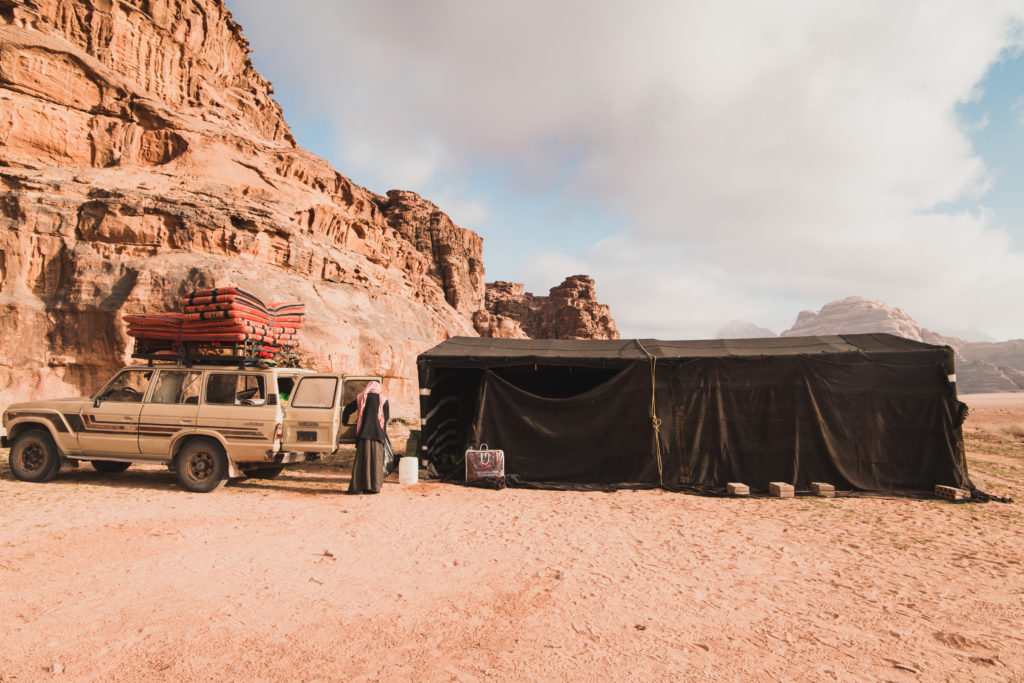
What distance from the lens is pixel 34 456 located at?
7953mm

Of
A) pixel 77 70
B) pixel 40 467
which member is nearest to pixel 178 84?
pixel 77 70

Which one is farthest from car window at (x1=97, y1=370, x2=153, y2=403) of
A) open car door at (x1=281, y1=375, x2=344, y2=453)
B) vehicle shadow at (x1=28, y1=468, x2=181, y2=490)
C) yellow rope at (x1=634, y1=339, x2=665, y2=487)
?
yellow rope at (x1=634, y1=339, x2=665, y2=487)

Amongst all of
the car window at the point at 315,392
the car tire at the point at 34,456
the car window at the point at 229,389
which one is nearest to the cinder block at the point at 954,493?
the car window at the point at 315,392

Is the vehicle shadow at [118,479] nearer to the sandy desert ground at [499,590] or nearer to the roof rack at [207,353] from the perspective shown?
the sandy desert ground at [499,590]

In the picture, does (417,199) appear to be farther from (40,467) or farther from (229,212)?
(40,467)

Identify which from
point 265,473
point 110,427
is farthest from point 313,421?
point 110,427

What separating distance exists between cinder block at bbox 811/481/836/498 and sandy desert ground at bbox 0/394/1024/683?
65 cm

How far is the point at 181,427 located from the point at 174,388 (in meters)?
0.73

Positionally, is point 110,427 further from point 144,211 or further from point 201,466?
point 144,211

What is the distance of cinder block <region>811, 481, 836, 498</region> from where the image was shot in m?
8.02

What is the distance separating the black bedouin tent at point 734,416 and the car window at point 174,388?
12.8 ft

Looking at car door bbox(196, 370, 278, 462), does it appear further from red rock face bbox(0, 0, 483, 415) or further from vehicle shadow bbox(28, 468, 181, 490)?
red rock face bbox(0, 0, 483, 415)

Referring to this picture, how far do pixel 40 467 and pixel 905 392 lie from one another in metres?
14.9

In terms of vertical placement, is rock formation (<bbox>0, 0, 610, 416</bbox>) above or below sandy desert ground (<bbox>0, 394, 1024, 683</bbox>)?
above
